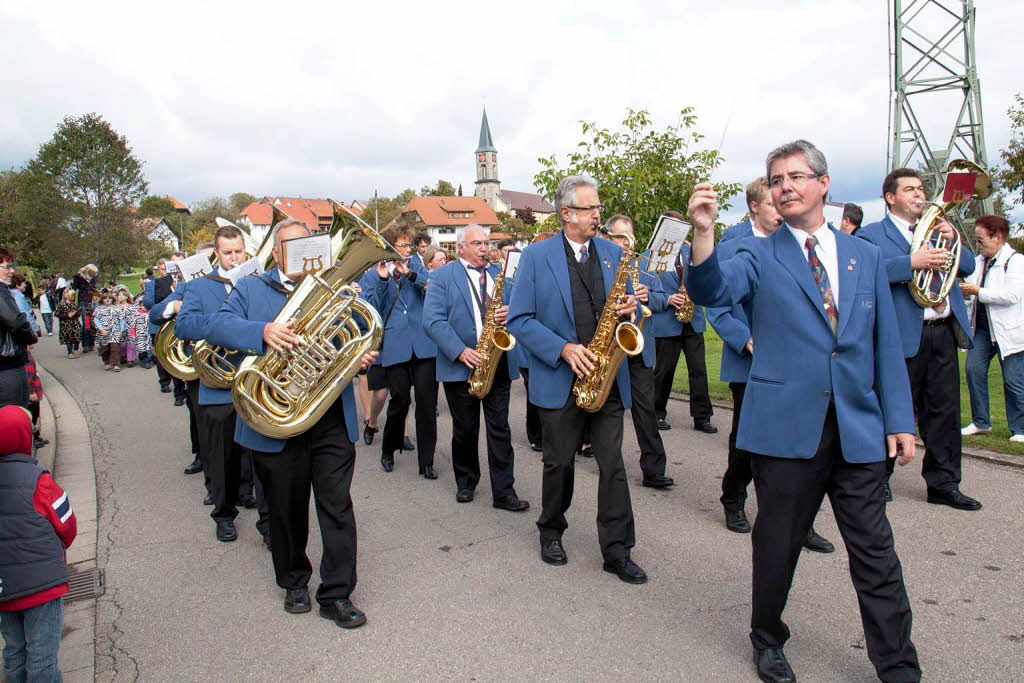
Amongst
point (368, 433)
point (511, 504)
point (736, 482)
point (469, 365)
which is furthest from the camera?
point (368, 433)

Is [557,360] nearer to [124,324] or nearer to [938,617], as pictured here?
[938,617]

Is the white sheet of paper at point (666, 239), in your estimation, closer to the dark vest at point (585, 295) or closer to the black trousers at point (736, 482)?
the dark vest at point (585, 295)

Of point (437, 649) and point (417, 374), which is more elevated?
point (417, 374)

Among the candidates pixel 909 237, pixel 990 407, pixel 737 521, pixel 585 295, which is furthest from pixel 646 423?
pixel 990 407

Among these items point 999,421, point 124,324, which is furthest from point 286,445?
point 124,324

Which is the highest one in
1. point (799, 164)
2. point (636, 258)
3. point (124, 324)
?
point (799, 164)

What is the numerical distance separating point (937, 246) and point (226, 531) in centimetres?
542

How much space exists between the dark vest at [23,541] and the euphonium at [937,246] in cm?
503

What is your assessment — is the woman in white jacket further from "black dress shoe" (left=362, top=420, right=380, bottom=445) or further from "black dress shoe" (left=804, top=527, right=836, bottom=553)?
"black dress shoe" (left=362, top=420, right=380, bottom=445)

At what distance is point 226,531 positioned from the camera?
5.23 m

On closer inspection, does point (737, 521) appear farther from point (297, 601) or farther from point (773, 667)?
point (297, 601)

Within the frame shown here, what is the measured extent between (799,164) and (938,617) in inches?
92.7

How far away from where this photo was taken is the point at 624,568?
4.20 m

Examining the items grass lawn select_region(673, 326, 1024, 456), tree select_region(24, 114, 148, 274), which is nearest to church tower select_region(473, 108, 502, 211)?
tree select_region(24, 114, 148, 274)
